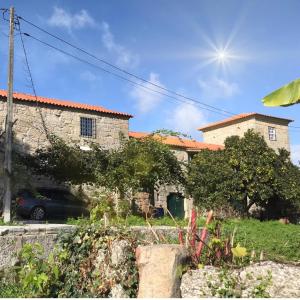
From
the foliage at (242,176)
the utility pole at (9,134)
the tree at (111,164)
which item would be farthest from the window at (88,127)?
the utility pole at (9,134)

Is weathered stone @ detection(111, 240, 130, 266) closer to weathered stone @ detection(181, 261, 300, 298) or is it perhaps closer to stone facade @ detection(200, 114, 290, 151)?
weathered stone @ detection(181, 261, 300, 298)

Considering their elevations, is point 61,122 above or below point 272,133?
below

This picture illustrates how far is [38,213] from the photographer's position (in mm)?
19625

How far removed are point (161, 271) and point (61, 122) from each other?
20547mm

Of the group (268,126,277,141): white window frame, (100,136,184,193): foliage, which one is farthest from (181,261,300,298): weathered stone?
(268,126,277,141): white window frame

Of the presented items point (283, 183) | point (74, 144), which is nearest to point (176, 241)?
point (74, 144)

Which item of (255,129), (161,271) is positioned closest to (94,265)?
(161,271)

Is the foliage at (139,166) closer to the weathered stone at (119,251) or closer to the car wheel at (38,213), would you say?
the car wheel at (38,213)

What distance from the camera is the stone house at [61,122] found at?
78.1 feet

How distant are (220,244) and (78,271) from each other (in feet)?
6.73

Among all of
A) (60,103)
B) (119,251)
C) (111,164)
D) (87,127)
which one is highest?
(60,103)

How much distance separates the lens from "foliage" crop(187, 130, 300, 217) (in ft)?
86.1

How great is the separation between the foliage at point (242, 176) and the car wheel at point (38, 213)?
31.1 ft

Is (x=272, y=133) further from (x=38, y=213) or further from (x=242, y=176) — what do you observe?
(x=38, y=213)
